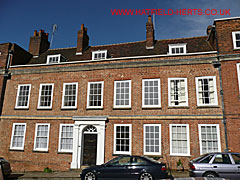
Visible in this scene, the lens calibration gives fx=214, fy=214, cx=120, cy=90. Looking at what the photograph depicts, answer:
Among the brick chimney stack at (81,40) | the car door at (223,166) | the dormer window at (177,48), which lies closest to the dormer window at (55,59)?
the brick chimney stack at (81,40)

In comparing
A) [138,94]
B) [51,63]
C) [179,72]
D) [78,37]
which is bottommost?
[138,94]

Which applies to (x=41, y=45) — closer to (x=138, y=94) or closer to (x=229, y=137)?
(x=138, y=94)

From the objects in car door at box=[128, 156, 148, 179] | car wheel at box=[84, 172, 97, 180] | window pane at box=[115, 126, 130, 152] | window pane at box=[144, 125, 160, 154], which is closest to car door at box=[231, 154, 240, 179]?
car door at box=[128, 156, 148, 179]

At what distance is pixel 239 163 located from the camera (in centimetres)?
1031

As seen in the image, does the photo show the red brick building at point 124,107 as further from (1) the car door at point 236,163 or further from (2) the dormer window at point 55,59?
(1) the car door at point 236,163

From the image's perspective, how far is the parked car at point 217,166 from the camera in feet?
33.4

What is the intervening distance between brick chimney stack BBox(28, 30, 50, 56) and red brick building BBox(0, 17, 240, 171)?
465 centimetres

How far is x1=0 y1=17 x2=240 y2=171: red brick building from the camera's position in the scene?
48.3 ft

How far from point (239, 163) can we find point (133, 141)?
698 cm

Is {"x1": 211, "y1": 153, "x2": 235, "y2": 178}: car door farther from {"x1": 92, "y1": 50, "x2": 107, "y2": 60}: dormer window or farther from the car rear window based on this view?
{"x1": 92, "y1": 50, "x2": 107, "y2": 60}: dormer window

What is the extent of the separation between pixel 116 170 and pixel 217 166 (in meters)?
4.94

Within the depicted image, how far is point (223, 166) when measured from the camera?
33.9 feet

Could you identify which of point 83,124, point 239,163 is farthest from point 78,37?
point 239,163

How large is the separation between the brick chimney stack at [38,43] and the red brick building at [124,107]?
4.65 m
